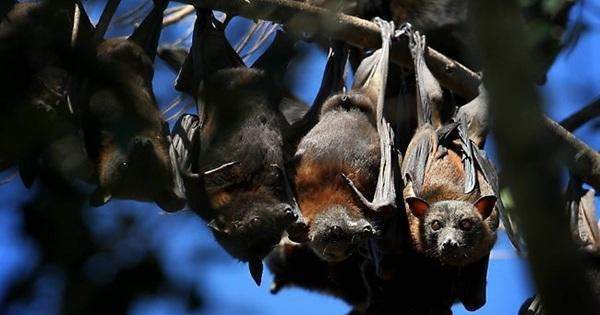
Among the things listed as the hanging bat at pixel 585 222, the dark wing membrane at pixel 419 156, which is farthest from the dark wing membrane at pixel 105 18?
the hanging bat at pixel 585 222

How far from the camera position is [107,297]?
3744 millimetres

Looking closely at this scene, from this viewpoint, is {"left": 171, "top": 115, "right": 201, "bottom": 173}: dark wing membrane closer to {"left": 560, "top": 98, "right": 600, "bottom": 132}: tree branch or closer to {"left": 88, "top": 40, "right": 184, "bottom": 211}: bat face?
{"left": 88, "top": 40, "right": 184, "bottom": 211}: bat face

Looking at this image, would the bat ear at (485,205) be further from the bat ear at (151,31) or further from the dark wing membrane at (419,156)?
the bat ear at (151,31)

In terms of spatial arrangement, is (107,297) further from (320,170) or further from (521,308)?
(521,308)

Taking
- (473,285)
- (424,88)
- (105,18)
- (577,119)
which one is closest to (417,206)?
(473,285)

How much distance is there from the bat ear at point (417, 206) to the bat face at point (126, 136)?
2335 mm

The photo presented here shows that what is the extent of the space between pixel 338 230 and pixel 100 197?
10.4ft

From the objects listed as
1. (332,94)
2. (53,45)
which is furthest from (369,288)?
(53,45)

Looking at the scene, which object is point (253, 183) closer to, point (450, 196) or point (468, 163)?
point (450, 196)

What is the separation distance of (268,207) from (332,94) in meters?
1.75

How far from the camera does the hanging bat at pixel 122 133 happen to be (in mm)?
4590

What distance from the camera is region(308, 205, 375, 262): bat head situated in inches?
288

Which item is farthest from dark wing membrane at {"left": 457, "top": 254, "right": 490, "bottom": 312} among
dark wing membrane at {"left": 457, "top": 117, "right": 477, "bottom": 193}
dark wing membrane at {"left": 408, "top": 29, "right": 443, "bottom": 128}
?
dark wing membrane at {"left": 408, "top": 29, "right": 443, "bottom": 128}

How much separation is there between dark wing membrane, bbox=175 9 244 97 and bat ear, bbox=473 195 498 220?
217 centimetres
